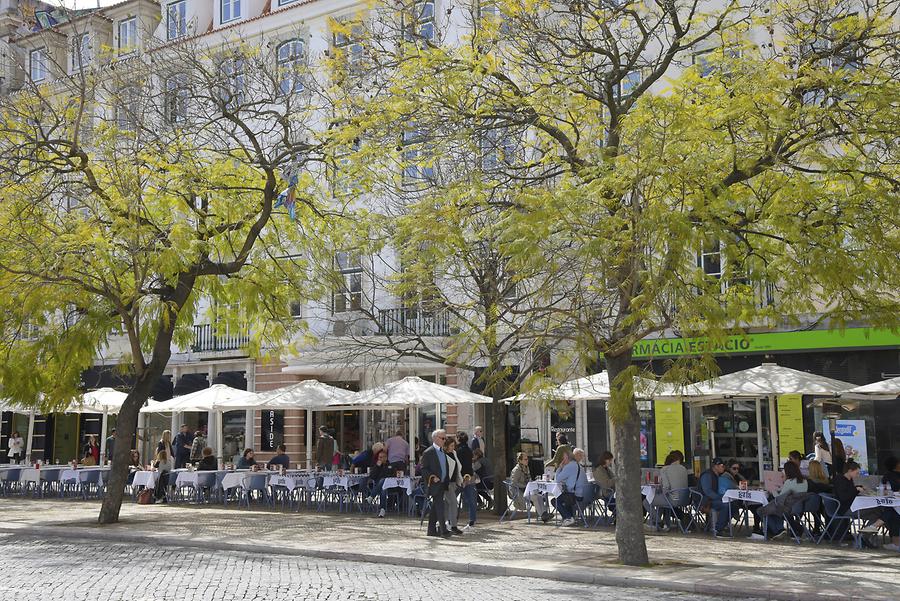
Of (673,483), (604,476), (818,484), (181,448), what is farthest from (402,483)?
(181,448)

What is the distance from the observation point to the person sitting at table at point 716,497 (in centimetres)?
1698

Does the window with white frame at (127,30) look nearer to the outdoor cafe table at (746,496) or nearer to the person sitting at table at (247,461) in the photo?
the person sitting at table at (247,461)

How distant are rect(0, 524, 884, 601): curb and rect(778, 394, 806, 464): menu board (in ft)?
43.5

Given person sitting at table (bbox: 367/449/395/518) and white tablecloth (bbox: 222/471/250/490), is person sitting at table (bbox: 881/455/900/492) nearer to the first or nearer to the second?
person sitting at table (bbox: 367/449/395/518)

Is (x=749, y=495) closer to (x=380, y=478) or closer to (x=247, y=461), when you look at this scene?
(x=380, y=478)

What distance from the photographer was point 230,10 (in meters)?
35.8

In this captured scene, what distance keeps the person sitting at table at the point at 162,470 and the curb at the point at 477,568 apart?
6.25 metres

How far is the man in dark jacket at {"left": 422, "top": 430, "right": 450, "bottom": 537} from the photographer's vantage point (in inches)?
651

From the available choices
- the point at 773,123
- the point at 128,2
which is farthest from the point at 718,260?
the point at 128,2

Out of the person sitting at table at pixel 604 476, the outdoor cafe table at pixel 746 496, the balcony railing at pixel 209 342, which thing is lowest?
the outdoor cafe table at pixel 746 496

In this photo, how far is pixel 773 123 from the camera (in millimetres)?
12383

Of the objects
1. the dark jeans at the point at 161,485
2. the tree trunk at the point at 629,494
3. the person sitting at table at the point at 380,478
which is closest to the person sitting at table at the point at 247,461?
the dark jeans at the point at 161,485

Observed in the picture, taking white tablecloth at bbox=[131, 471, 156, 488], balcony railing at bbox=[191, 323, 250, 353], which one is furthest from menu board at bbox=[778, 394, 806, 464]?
balcony railing at bbox=[191, 323, 250, 353]

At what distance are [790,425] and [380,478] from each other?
10177 millimetres
